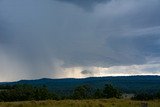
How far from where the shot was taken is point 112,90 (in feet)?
210

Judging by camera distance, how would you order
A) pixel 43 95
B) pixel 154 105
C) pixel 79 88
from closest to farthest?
pixel 154 105 → pixel 43 95 → pixel 79 88

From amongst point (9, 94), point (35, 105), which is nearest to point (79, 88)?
point (9, 94)

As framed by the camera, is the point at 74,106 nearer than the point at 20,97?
Yes

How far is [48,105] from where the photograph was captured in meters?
29.8

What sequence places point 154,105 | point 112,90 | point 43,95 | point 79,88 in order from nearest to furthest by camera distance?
point 154,105 < point 112,90 < point 43,95 < point 79,88

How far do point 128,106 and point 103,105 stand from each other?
2.02 m

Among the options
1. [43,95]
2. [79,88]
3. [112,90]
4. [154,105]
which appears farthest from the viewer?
[79,88]

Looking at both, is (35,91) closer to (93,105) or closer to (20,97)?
(20,97)

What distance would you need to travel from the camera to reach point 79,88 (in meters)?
75.2

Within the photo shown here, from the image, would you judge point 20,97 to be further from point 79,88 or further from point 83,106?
point 83,106

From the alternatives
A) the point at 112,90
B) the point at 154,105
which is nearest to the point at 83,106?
the point at 154,105

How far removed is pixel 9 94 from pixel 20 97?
336 cm

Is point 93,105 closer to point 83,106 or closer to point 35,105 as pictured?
point 83,106

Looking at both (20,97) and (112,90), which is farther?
(20,97)
